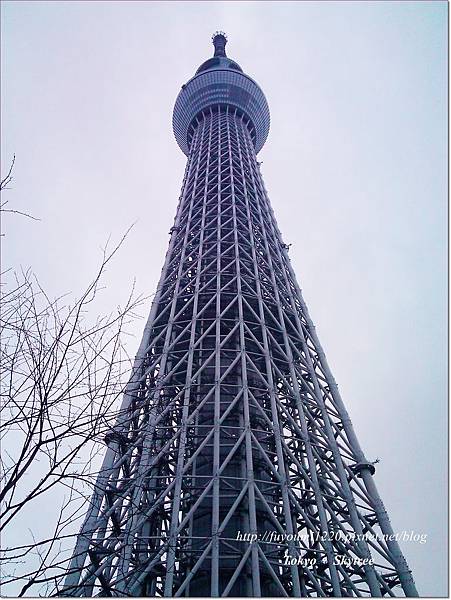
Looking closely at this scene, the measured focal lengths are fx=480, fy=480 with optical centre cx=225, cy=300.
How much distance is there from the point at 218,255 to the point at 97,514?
43.3 ft

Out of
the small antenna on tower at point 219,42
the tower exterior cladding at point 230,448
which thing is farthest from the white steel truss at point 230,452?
the small antenna on tower at point 219,42

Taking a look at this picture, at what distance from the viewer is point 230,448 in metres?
16.6

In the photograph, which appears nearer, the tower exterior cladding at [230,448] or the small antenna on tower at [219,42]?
the tower exterior cladding at [230,448]

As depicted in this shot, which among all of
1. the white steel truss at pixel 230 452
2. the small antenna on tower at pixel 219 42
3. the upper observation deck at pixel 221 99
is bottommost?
the white steel truss at pixel 230 452

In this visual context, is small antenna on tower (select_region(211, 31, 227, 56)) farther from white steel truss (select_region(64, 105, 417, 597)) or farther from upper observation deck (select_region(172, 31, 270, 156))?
white steel truss (select_region(64, 105, 417, 597))

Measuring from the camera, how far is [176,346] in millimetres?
20594

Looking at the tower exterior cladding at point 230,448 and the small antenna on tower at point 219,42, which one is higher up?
the small antenna on tower at point 219,42

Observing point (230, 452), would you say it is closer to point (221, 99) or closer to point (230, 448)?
point (230, 448)

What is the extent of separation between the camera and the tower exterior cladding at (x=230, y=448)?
12.6 metres

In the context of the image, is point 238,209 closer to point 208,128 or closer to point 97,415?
point 208,128

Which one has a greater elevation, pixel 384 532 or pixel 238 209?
pixel 238 209

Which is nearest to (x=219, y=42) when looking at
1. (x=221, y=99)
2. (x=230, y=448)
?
(x=221, y=99)

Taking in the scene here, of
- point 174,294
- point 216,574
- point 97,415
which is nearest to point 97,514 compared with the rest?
point 216,574

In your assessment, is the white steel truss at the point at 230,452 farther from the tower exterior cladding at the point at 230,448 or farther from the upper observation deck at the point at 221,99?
the upper observation deck at the point at 221,99
